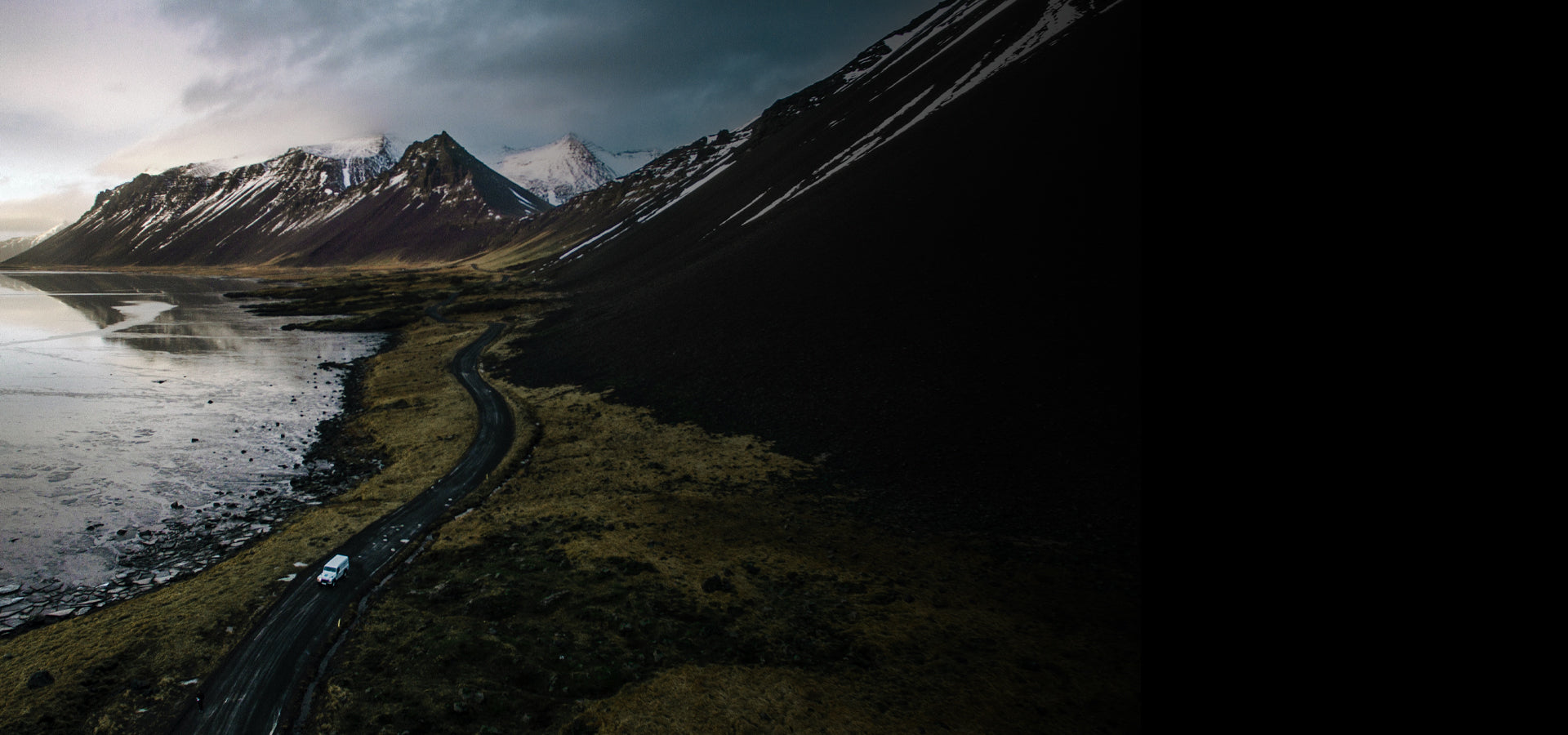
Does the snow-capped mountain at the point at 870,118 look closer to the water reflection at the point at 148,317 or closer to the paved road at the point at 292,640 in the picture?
the paved road at the point at 292,640

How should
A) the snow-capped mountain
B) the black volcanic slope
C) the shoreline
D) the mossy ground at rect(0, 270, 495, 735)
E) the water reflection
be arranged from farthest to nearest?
1. the snow-capped mountain
2. the water reflection
3. the black volcanic slope
4. the shoreline
5. the mossy ground at rect(0, 270, 495, 735)

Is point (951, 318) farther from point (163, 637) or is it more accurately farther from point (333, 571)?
point (163, 637)

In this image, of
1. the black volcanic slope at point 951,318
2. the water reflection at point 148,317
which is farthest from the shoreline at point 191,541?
the water reflection at point 148,317

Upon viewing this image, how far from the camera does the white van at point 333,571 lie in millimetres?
22281

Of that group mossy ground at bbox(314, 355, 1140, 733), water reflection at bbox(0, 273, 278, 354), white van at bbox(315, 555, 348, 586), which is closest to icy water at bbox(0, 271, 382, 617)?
water reflection at bbox(0, 273, 278, 354)

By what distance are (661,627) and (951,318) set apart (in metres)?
30.7

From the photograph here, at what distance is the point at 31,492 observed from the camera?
3183cm

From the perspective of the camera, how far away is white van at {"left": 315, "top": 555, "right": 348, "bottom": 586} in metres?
22.3

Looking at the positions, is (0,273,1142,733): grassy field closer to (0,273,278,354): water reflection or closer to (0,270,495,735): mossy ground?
(0,270,495,735): mossy ground

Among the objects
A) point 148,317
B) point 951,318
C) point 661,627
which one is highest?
point 148,317

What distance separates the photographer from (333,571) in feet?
73.7

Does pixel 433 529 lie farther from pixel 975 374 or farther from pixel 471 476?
pixel 975 374

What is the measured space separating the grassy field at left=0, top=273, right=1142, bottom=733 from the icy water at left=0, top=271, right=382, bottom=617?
191 inches

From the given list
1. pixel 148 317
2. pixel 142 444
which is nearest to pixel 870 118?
pixel 142 444
